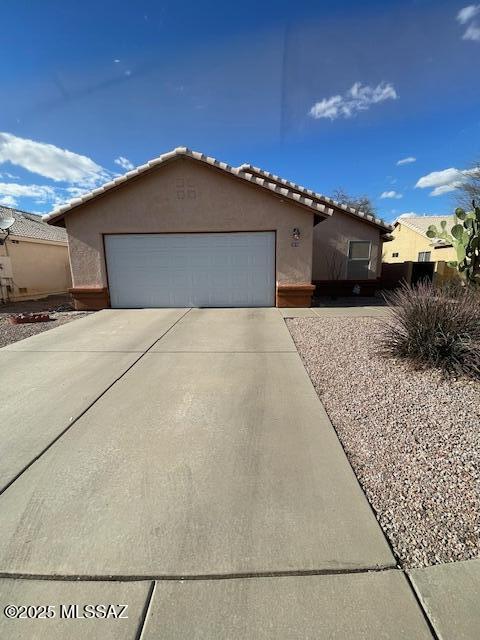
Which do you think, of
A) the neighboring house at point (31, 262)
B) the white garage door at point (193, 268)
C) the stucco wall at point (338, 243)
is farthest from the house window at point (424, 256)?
the neighboring house at point (31, 262)

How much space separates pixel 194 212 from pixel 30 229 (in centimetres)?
1183

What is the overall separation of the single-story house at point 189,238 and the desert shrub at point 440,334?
516cm

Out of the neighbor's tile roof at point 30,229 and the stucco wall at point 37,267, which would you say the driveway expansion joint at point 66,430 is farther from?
the neighbor's tile roof at point 30,229

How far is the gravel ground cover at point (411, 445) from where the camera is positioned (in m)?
1.99

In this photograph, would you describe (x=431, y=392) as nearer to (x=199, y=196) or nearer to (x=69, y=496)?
(x=69, y=496)

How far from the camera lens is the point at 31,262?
15.4 meters

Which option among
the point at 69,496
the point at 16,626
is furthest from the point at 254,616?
the point at 69,496

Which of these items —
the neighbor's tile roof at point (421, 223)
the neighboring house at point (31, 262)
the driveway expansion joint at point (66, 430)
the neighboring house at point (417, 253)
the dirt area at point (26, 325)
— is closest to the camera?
the driveway expansion joint at point (66, 430)

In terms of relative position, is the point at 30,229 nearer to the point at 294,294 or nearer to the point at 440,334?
the point at 294,294

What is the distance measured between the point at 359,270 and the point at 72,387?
12647mm

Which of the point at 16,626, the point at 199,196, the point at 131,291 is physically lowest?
the point at 16,626

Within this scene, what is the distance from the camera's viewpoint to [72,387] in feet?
14.1

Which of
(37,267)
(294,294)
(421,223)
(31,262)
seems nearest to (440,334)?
(294,294)

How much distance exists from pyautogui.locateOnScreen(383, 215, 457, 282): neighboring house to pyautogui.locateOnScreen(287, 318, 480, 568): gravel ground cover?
40.8ft
